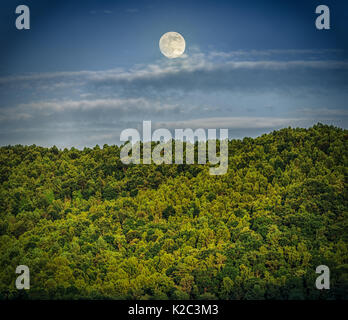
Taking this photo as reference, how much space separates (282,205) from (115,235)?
13.9 metres

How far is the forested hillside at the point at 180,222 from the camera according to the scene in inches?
1259

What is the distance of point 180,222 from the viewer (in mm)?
40906

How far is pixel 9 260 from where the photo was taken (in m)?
36.2

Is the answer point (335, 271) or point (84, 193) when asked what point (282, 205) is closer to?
point (335, 271)

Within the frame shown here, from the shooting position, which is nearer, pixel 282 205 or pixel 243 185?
pixel 282 205

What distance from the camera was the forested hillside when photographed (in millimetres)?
31984
